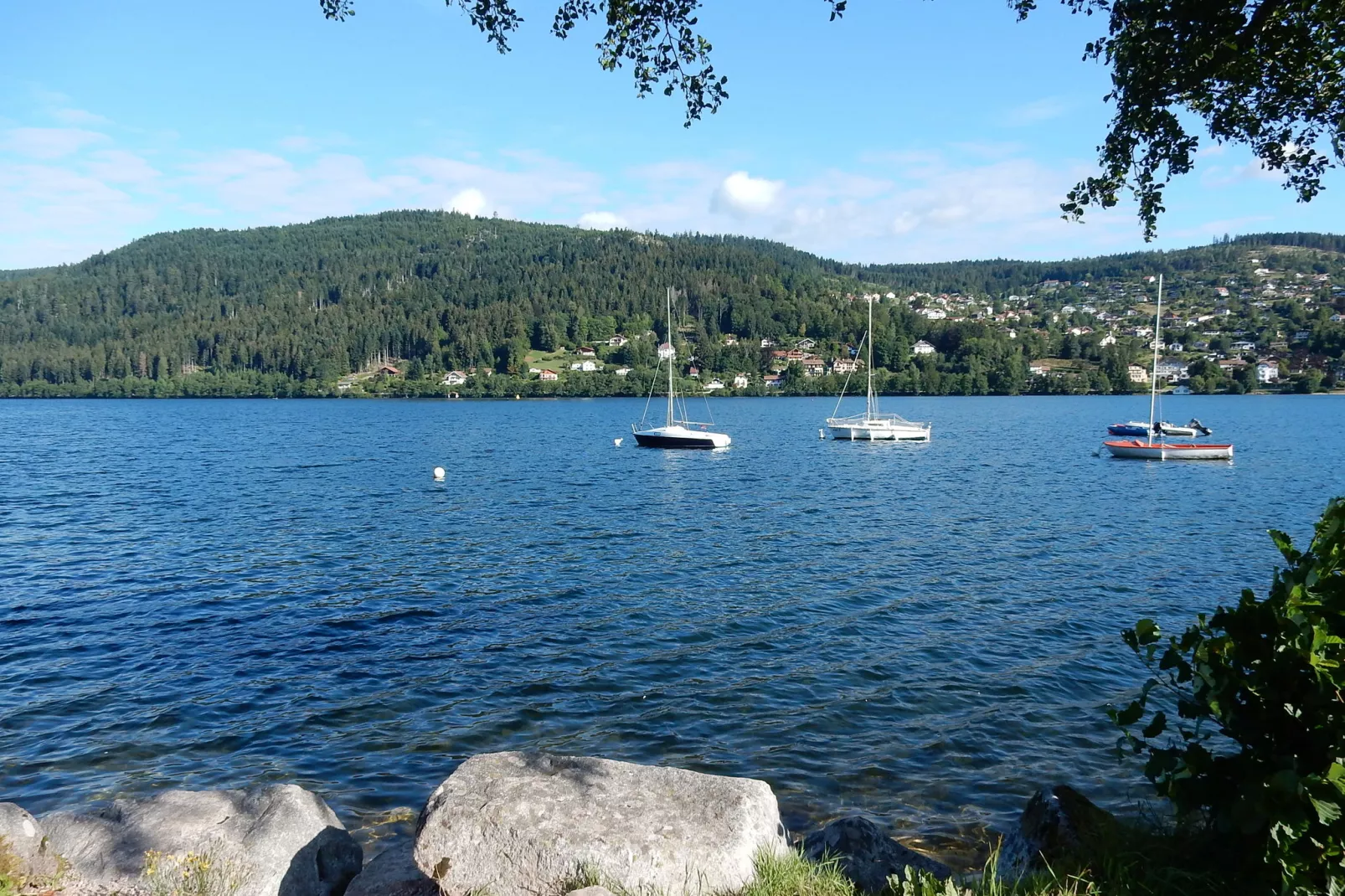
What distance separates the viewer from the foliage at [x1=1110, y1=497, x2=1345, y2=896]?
14.3 ft

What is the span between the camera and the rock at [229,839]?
20.7ft

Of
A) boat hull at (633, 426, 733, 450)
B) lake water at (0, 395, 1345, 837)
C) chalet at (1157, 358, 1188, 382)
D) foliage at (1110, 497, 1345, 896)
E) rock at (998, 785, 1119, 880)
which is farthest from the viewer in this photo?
chalet at (1157, 358, 1188, 382)

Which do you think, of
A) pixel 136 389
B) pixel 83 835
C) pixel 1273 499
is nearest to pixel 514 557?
pixel 83 835

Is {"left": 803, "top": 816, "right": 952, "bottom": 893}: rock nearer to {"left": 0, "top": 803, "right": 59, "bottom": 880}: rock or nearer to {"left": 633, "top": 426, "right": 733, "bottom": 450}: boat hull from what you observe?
{"left": 0, "top": 803, "right": 59, "bottom": 880}: rock

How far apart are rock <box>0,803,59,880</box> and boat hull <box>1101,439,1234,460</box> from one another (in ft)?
193

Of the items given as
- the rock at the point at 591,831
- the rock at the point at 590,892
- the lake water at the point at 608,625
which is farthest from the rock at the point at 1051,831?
the rock at the point at 590,892

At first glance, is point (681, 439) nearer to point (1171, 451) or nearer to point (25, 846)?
point (1171, 451)

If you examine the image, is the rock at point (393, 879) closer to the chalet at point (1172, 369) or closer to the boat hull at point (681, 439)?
the boat hull at point (681, 439)

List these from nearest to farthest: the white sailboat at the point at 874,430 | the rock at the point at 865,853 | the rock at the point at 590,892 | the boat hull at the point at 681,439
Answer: the rock at the point at 590,892, the rock at the point at 865,853, the boat hull at the point at 681,439, the white sailboat at the point at 874,430

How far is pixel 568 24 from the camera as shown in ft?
28.6

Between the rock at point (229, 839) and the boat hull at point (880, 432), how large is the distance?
65.1 m

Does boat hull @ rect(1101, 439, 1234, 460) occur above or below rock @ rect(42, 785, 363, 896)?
below

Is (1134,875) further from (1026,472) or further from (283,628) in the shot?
(1026,472)

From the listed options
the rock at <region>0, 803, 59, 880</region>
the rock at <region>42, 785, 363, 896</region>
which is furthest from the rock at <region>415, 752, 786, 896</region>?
the rock at <region>0, 803, 59, 880</region>
